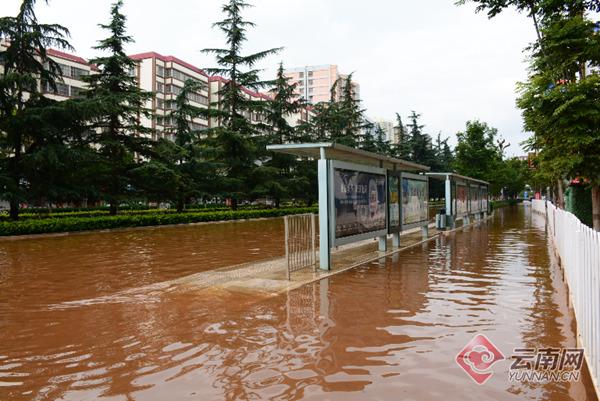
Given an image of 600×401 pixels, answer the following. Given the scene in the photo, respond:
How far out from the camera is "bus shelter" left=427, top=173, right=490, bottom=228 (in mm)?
21875

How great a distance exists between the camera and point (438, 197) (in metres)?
71.5

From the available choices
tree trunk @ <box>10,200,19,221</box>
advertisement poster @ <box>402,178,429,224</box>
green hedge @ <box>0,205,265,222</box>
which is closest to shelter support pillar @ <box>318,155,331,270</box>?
advertisement poster @ <box>402,178,429,224</box>

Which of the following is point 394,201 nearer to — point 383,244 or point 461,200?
point 383,244

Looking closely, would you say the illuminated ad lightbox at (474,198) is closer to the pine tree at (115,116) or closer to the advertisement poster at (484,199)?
the advertisement poster at (484,199)

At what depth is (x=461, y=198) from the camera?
25.6 m

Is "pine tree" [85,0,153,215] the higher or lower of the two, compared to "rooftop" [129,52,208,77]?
lower

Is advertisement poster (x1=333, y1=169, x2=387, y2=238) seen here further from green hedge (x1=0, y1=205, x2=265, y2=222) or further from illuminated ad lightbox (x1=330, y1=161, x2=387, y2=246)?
green hedge (x1=0, y1=205, x2=265, y2=222)

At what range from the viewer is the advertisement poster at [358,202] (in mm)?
10930

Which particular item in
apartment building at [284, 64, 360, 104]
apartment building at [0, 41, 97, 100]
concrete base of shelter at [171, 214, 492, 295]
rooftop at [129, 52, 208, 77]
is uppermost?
apartment building at [284, 64, 360, 104]

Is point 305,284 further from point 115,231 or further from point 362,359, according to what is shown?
point 115,231

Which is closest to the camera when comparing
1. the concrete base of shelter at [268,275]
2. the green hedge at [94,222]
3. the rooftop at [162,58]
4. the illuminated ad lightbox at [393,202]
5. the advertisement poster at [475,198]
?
the concrete base of shelter at [268,275]

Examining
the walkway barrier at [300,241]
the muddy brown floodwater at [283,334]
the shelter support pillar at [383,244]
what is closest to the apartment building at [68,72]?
the muddy brown floodwater at [283,334]

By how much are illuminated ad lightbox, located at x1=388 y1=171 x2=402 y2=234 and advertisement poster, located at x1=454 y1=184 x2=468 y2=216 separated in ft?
32.5

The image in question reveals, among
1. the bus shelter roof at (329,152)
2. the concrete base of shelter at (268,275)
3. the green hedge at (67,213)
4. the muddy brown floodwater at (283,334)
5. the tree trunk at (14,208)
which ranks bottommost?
the muddy brown floodwater at (283,334)
